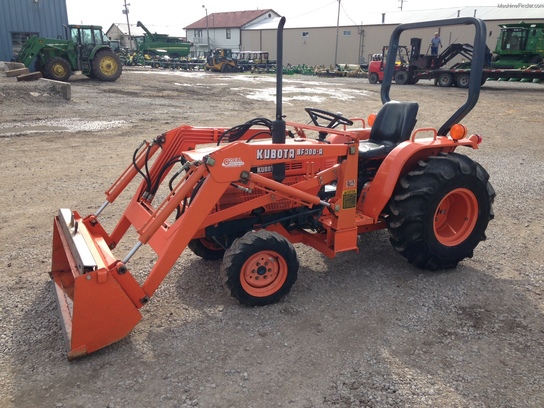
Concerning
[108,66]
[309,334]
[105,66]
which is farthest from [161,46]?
[309,334]

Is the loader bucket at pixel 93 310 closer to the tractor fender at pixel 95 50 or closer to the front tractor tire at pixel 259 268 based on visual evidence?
the front tractor tire at pixel 259 268

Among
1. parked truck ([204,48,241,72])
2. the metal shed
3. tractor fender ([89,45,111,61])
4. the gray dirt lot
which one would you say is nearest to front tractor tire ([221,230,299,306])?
the gray dirt lot

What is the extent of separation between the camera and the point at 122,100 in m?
16.2

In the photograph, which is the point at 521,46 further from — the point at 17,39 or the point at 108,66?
the point at 17,39

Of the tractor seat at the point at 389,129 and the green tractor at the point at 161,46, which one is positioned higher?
the green tractor at the point at 161,46

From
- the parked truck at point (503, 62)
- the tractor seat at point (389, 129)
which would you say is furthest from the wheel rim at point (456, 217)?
the parked truck at point (503, 62)

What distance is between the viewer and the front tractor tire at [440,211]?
4.07 m

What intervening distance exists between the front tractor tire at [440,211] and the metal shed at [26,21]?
25.1 metres

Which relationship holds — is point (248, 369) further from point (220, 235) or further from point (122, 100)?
point (122, 100)

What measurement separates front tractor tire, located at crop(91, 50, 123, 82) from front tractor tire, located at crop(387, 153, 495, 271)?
66.5ft

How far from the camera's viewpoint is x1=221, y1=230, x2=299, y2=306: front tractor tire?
351 cm

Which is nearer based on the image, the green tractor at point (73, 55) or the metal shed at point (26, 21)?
the green tractor at point (73, 55)

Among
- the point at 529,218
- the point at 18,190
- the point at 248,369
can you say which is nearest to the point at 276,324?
the point at 248,369

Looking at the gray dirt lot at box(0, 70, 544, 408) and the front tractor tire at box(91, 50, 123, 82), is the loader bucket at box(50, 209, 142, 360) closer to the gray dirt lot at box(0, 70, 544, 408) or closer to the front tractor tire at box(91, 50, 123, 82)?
the gray dirt lot at box(0, 70, 544, 408)
